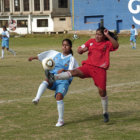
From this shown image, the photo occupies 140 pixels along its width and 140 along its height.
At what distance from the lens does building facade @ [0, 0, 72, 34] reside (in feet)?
242

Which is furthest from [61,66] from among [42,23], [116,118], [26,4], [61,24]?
[26,4]

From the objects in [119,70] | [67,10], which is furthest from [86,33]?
[119,70]

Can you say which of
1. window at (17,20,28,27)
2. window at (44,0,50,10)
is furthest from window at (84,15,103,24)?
window at (17,20,28,27)

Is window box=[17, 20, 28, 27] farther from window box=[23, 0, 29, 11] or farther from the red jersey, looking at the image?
the red jersey

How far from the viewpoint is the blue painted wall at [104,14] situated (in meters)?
68.1

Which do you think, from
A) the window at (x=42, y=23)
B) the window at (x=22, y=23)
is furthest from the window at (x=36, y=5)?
the window at (x=22, y=23)

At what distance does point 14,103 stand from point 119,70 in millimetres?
8440

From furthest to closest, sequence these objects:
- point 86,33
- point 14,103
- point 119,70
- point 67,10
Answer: point 67,10
point 86,33
point 119,70
point 14,103

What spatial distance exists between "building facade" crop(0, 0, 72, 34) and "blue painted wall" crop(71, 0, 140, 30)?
2.55m

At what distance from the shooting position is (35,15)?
250 feet

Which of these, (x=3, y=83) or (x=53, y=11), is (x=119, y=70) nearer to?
(x=3, y=83)

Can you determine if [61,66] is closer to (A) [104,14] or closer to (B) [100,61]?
(B) [100,61]

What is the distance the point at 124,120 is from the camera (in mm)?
8492

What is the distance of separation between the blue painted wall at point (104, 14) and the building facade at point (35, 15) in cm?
255
